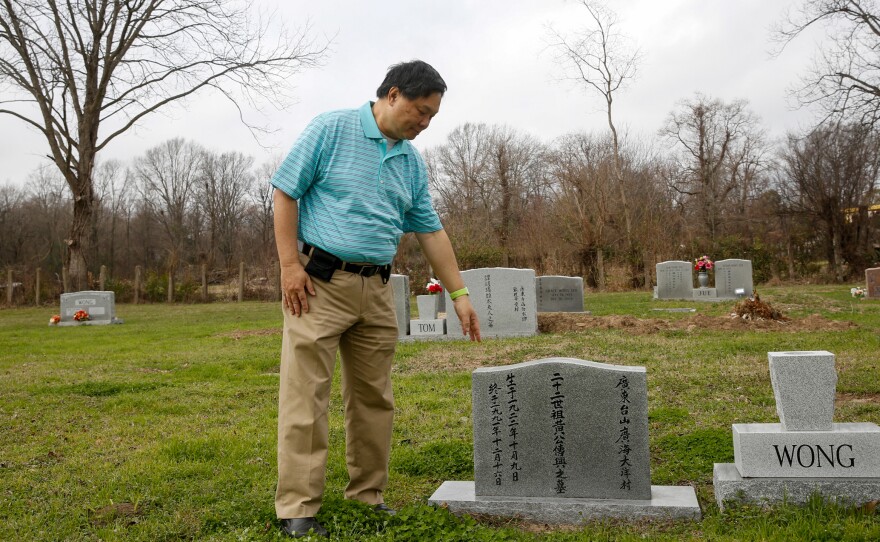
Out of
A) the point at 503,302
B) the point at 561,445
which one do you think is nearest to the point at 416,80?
the point at 561,445

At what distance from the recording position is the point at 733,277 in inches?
811

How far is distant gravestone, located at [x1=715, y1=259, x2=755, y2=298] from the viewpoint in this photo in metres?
20.5

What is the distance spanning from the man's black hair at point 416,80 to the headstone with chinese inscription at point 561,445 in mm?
1453

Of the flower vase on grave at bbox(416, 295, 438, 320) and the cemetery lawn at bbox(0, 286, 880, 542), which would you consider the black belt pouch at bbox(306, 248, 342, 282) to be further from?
the flower vase on grave at bbox(416, 295, 438, 320)

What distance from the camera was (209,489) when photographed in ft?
13.3

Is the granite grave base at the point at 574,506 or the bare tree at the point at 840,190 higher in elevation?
the bare tree at the point at 840,190

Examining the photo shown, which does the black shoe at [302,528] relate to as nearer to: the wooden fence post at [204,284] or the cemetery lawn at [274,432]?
the cemetery lawn at [274,432]

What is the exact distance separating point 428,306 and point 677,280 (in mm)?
10407

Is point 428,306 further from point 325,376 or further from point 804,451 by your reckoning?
point 325,376

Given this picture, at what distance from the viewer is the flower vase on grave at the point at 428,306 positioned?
12906mm

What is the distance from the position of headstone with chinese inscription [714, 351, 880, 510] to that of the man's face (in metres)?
2.01

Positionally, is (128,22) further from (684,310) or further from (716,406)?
(716,406)

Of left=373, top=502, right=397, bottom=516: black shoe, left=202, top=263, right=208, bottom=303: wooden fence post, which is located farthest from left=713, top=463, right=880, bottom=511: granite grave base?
left=202, top=263, right=208, bottom=303: wooden fence post

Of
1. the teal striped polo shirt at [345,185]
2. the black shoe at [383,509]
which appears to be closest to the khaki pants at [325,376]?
the teal striped polo shirt at [345,185]
